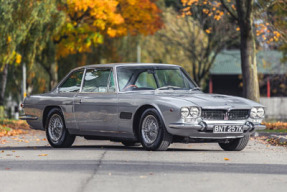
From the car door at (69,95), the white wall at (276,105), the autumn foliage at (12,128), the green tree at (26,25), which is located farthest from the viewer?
the white wall at (276,105)

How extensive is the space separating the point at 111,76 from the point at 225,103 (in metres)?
2.36

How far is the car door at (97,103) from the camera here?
12453mm

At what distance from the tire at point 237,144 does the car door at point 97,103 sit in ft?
7.08

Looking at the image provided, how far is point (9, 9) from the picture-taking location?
77.9ft

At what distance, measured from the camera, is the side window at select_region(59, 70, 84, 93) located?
44.3ft

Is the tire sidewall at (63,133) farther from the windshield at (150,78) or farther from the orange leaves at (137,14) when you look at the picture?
the orange leaves at (137,14)

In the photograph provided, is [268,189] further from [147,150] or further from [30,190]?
[147,150]

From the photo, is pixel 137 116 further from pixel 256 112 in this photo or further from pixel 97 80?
pixel 256 112

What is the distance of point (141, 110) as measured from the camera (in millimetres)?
12031

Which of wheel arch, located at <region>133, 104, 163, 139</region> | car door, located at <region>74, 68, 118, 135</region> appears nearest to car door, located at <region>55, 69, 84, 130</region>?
car door, located at <region>74, 68, 118, 135</region>

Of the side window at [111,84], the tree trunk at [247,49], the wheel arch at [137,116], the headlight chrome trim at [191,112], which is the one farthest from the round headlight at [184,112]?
the tree trunk at [247,49]

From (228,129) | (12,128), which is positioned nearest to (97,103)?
(228,129)

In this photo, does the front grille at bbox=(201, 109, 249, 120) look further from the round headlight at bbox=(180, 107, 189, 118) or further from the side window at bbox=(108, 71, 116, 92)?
the side window at bbox=(108, 71, 116, 92)

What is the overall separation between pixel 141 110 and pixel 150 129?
0.46 metres
